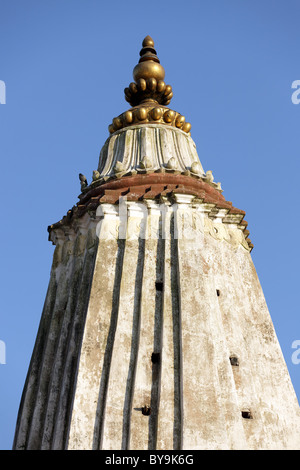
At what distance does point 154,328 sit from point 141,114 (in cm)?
704

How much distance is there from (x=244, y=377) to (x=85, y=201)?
6.15 meters

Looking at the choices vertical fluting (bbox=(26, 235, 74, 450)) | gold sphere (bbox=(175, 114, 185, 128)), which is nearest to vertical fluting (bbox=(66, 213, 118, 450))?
vertical fluting (bbox=(26, 235, 74, 450))

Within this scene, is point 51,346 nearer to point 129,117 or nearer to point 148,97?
point 129,117

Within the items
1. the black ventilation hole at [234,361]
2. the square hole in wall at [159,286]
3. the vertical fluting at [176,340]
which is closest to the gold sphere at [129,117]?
the vertical fluting at [176,340]

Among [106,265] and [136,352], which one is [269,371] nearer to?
[136,352]

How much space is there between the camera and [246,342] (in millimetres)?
13781

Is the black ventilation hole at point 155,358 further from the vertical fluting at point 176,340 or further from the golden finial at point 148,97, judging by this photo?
the golden finial at point 148,97

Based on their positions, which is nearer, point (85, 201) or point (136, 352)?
point (136, 352)

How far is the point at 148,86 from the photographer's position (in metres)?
18.9
